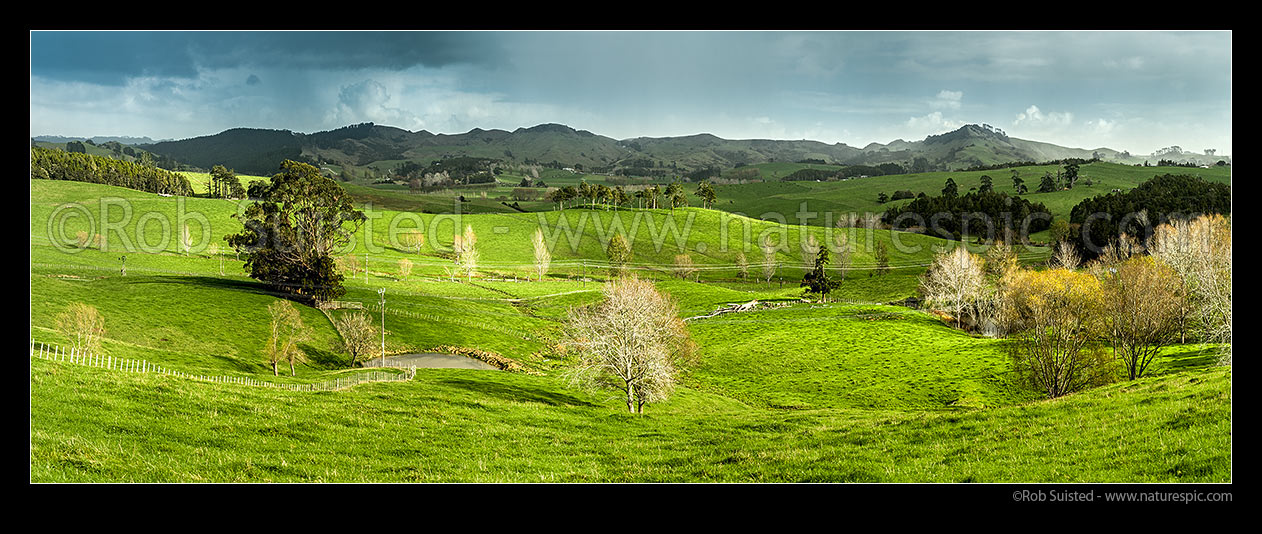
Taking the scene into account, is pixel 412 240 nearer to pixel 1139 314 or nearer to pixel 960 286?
pixel 960 286

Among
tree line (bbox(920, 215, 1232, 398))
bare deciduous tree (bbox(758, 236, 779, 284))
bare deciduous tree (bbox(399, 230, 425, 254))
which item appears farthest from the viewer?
bare deciduous tree (bbox(758, 236, 779, 284))

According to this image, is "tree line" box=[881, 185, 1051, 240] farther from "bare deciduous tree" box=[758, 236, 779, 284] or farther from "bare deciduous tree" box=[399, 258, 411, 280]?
"bare deciduous tree" box=[399, 258, 411, 280]

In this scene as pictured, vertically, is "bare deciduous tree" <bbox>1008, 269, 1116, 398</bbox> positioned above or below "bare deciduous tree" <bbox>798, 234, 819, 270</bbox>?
below

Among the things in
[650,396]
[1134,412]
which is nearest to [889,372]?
[650,396]

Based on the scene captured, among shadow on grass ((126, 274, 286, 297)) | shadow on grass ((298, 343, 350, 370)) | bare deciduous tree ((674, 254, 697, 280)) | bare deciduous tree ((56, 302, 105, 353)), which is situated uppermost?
bare deciduous tree ((674, 254, 697, 280))

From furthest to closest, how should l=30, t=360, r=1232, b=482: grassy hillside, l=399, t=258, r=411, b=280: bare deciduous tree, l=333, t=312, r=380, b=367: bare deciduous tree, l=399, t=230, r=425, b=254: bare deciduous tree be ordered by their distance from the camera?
l=399, t=230, r=425, b=254: bare deciduous tree < l=399, t=258, r=411, b=280: bare deciduous tree < l=333, t=312, r=380, b=367: bare deciduous tree < l=30, t=360, r=1232, b=482: grassy hillside

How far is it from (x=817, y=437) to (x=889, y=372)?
2005 inches

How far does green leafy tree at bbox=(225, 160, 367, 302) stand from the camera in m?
62.9

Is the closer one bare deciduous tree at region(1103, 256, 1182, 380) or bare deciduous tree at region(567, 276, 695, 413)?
bare deciduous tree at region(567, 276, 695, 413)

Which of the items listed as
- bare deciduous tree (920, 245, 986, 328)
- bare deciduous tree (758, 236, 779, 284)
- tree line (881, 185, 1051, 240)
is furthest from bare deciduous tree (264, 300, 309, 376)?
tree line (881, 185, 1051, 240)

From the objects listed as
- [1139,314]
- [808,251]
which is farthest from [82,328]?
[808,251]

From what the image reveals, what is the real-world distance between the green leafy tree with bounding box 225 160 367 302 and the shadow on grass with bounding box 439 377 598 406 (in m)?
27.7

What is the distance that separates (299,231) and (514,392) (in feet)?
120
